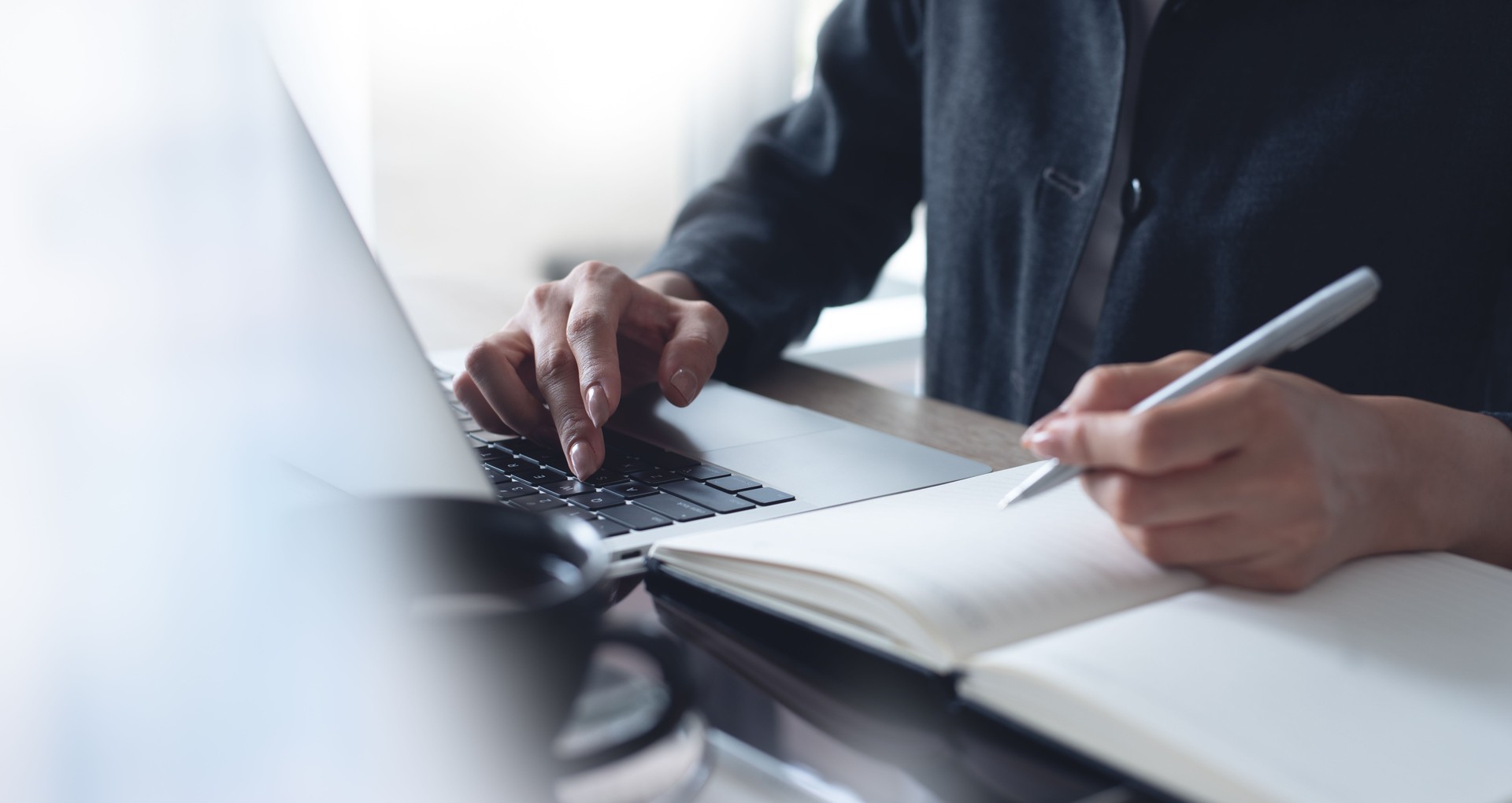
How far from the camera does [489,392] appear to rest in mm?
609

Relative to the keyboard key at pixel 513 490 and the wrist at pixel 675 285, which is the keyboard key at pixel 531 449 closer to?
the keyboard key at pixel 513 490

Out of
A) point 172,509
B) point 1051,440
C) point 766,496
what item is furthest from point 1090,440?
A: point 172,509

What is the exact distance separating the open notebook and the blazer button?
0.41 m

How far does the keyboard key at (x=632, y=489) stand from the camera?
20.0 inches

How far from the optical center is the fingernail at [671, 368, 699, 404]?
63 cm

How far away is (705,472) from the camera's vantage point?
0.55 m

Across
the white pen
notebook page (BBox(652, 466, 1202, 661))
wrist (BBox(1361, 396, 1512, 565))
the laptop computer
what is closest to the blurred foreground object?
the laptop computer

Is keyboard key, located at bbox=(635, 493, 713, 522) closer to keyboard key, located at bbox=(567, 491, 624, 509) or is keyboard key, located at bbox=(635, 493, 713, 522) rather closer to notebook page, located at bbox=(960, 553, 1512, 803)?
keyboard key, located at bbox=(567, 491, 624, 509)

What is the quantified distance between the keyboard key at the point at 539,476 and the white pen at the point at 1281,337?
0.23 m

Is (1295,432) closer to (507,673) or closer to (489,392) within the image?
(507,673)

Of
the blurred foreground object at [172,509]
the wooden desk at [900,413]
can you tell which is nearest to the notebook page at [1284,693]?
the blurred foreground object at [172,509]

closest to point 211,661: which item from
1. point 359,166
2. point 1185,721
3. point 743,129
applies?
point 1185,721

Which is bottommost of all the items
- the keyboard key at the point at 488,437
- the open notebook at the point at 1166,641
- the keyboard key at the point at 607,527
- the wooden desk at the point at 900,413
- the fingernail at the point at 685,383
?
the wooden desk at the point at 900,413

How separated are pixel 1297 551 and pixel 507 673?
0.27 metres
